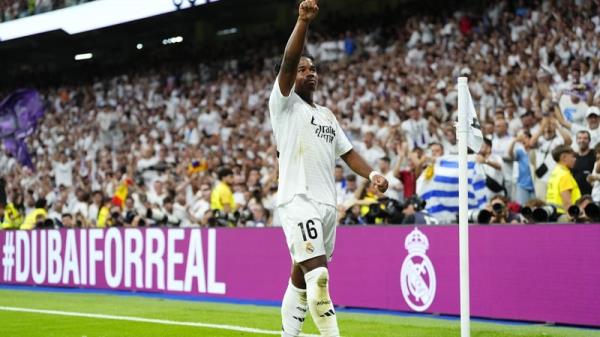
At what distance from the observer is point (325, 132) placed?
21.9 ft

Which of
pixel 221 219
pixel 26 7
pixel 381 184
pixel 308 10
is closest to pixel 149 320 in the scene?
pixel 221 219

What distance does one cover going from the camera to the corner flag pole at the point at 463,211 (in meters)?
6.36

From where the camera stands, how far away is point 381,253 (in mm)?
11898

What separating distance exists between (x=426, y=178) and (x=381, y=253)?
1.39 metres

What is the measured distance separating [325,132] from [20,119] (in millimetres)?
23675

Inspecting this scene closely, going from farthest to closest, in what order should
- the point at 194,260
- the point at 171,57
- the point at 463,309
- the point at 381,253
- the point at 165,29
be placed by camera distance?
the point at 171,57 → the point at 165,29 → the point at 194,260 → the point at 381,253 → the point at 463,309

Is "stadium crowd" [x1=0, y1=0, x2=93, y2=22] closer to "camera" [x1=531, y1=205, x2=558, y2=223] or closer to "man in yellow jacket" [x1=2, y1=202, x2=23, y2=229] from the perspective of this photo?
"man in yellow jacket" [x1=2, y1=202, x2=23, y2=229]

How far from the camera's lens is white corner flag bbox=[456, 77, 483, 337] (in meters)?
6.36

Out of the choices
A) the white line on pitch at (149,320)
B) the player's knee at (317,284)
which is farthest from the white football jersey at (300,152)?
the white line on pitch at (149,320)

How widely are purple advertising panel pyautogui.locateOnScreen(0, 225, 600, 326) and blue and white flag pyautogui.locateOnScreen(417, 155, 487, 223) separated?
2.85ft

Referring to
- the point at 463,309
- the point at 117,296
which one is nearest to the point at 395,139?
the point at 117,296

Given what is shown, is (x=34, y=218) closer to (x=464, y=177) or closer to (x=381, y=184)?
(x=381, y=184)

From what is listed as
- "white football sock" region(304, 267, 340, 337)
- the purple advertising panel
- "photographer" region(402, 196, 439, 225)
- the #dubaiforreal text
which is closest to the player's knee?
"white football sock" region(304, 267, 340, 337)

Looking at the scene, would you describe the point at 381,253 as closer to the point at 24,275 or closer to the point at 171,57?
the point at 24,275
